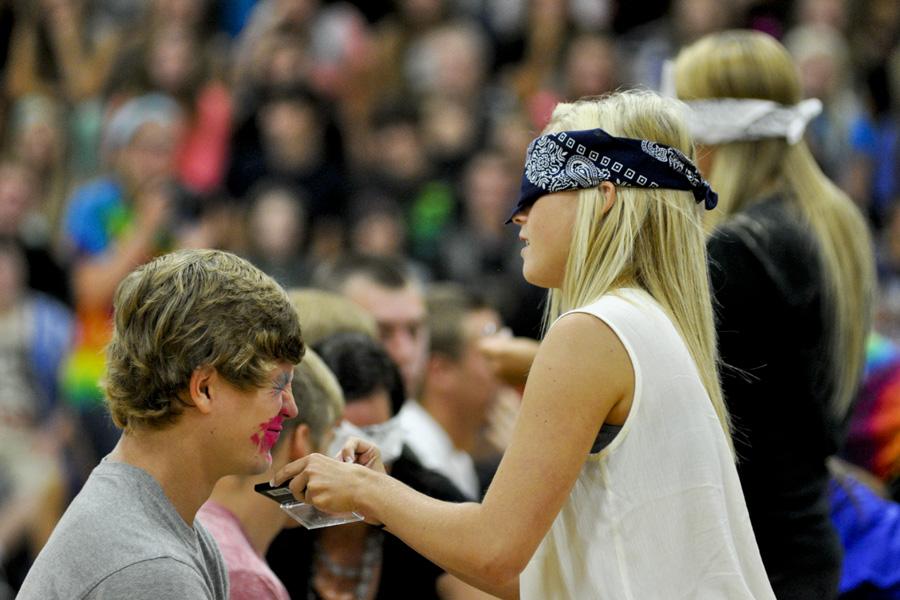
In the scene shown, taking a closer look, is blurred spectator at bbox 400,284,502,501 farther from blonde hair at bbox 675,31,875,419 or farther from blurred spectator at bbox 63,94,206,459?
blurred spectator at bbox 63,94,206,459

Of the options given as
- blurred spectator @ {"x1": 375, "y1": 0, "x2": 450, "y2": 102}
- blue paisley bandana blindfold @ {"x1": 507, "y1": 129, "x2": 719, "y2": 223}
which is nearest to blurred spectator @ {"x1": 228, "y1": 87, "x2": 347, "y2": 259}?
blurred spectator @ {"x1": 375, "y1": 0, "x2": 450, "y2": 102}

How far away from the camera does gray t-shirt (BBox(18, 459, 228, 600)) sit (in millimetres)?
1992

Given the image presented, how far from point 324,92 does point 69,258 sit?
235 cm

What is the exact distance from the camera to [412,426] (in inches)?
181

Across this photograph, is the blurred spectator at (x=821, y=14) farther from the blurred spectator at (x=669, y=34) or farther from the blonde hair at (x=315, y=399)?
the blonde hair at (x=315, y=399)

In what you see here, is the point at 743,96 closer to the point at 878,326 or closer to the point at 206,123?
the point at 878,326

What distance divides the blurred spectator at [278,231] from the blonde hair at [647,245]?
223 inches

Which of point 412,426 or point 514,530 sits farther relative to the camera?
point 412,426

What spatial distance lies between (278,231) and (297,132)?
90 centimetres

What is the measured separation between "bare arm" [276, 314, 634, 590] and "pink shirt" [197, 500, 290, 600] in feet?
1.68

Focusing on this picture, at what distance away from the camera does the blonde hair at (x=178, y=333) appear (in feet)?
7.11

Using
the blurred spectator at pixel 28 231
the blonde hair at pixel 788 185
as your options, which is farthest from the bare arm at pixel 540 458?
the blurred spectator at pixel 28 231

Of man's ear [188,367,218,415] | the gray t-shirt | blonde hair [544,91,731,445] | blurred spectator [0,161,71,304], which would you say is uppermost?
blonde hair [544,91,731,445]

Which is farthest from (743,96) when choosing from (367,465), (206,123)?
(206,123)
